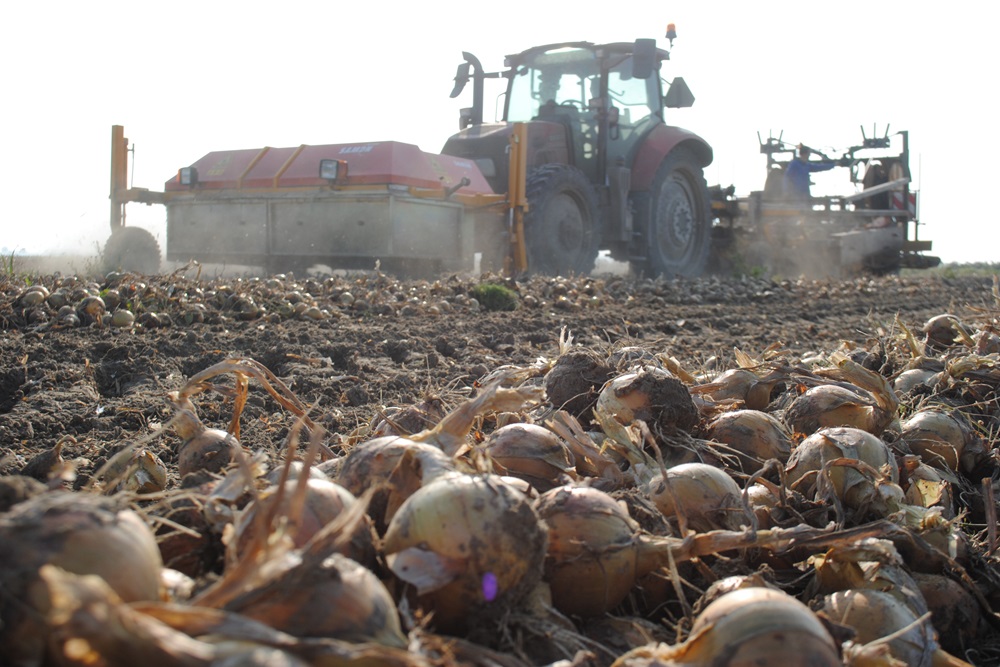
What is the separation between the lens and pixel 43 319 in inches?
215

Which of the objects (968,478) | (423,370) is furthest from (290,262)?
(968,478)

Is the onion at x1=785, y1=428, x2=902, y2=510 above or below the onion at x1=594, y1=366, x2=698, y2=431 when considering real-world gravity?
below

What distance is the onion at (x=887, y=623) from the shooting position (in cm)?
138

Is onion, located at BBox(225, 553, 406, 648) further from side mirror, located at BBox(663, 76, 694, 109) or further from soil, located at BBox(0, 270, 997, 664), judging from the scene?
side mirror, located at BBox(663, 76, 694, 109)

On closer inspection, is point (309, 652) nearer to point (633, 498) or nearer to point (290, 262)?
point (633, 498)

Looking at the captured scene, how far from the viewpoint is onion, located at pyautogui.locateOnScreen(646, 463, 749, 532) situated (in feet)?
5.52

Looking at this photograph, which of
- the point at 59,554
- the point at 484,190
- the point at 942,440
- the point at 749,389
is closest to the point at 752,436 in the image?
the point at 749,389

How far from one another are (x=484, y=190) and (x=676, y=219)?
3428 mm

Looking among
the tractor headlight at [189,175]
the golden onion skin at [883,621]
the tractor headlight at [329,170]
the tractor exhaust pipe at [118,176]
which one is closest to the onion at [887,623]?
the golden onion skin at [883,621]

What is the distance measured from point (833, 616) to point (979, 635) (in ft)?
1.78

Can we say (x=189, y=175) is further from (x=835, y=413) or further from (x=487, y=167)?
(x=835, y=413)

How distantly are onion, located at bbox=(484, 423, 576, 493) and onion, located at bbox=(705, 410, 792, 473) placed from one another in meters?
0.56

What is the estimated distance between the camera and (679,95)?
11836mm

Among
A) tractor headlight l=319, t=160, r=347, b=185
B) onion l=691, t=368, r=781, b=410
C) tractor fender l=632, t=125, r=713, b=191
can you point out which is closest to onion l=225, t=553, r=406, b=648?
onion l=691, t=368, r=781, b=410
